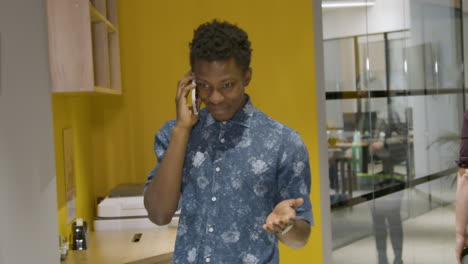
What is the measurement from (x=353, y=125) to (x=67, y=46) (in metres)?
2.48

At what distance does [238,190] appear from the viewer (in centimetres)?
165

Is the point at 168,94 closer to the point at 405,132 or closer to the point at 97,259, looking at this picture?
the point at 97,259

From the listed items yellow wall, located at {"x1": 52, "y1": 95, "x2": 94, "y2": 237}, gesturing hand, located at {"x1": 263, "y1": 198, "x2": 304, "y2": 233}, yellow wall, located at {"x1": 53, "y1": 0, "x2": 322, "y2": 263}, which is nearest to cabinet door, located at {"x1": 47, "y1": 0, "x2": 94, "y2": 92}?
yellow wall, located at {"x1": 52, "y1": 95, "x2": 94, "y2": 237}

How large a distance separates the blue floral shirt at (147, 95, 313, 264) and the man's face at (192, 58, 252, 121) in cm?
5

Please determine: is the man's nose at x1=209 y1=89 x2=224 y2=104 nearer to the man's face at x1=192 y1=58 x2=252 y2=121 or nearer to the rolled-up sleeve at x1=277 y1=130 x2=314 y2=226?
the man's face at x1=192 y1=58 x2=252 y2=121

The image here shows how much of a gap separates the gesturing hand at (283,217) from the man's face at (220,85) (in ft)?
1.08

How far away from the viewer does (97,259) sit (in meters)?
2.80

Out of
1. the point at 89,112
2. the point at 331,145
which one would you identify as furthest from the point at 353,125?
the point at 89,112

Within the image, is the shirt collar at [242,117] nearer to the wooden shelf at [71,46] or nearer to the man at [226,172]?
the man at [226,172]

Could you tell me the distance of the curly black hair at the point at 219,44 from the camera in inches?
66.0

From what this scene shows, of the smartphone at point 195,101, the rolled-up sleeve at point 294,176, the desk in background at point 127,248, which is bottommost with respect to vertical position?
the desk in background at point 127,248

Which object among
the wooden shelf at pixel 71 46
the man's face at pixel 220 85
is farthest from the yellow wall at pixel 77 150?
the man's face at pixel 220 85

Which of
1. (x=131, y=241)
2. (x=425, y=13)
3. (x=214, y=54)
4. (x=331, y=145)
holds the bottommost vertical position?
(x=131, y=241)

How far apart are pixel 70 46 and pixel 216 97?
1174mm
